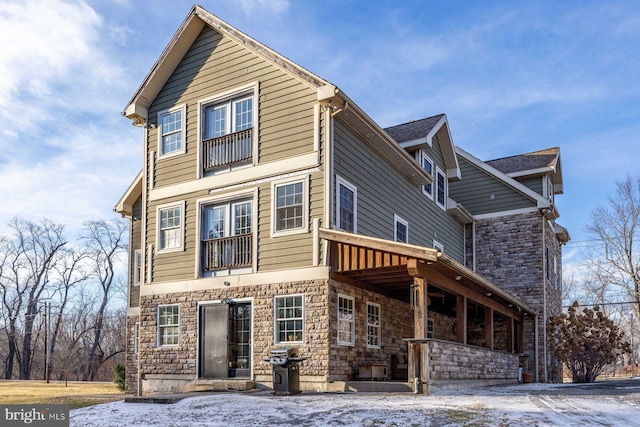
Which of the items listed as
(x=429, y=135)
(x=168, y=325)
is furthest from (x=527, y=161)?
(x=168, y=325)

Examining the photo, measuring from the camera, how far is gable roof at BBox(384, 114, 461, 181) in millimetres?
19766

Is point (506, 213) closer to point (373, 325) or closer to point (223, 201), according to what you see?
point (373, 325)

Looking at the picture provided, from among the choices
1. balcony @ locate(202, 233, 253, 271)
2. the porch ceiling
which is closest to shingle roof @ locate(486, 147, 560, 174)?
the porch ceiling

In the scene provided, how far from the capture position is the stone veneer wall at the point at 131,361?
68.4 ft

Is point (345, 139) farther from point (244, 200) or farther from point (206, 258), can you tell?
point (206, 258)

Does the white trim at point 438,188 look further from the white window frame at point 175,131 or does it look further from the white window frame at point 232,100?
the white window frame at point 175,131

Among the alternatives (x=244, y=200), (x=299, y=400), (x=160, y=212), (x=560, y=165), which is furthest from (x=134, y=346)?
(x=560, y=165)

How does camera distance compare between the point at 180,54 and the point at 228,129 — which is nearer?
the point at 228,129

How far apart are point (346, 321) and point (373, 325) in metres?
1.59

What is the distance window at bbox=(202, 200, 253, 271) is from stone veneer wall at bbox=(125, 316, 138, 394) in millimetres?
6949

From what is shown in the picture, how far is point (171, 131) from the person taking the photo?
17594mm

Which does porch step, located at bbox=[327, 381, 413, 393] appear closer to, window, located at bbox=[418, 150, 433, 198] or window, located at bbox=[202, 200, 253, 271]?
window, located at bbox=[202, 200, 253, 271]

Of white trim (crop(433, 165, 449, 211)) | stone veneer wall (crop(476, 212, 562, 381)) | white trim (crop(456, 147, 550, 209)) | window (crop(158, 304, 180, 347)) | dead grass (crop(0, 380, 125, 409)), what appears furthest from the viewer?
white trim (crop(456, 147, 550, 209))

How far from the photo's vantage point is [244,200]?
1598 cm
